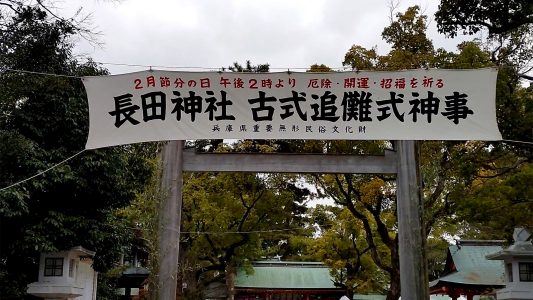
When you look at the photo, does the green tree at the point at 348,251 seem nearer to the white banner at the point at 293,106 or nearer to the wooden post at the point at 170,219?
the wooden post at the point at 170,219

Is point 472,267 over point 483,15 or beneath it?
beneath

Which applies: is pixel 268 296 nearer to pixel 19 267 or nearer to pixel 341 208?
pixel 341 208

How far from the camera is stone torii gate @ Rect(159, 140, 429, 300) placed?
8.67m

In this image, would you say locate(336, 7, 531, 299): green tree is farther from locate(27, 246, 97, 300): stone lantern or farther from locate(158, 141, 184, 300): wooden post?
locate(27, 246, 97, 300): stone lantern

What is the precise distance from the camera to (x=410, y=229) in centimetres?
877

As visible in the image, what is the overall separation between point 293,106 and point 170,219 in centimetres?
260

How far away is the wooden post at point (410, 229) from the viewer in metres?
8.69

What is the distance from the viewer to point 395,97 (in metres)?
8.18

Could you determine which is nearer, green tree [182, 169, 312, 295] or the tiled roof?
the tiled roof

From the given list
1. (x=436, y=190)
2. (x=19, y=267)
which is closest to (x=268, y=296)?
(x=436, y=190)

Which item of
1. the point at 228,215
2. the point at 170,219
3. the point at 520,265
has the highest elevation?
the point at 228,215

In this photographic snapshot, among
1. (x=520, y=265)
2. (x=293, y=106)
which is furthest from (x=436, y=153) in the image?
(x=293, y=106)

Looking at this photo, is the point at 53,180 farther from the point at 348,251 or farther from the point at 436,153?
the point at 348,251

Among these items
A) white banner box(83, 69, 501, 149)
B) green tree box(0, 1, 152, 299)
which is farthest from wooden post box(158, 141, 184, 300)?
green tree box(0, 1, 152, 299)
